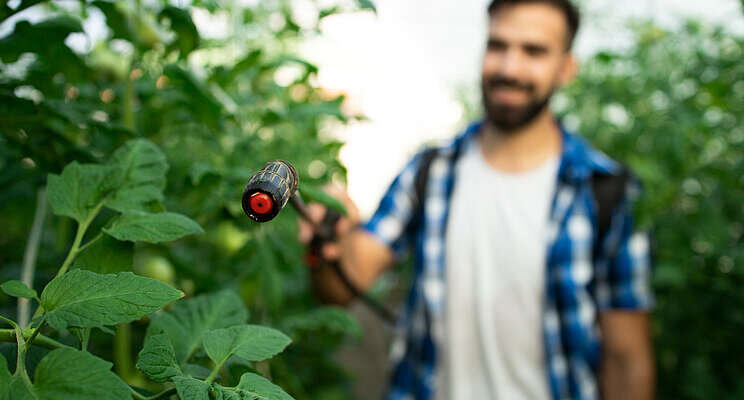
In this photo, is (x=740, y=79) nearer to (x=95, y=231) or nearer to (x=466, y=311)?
(x=466, y=311)

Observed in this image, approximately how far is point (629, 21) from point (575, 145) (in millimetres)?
611

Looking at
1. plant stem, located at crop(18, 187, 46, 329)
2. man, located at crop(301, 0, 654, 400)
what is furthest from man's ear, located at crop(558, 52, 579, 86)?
plant stem, located at crop(18, 187, 46, 329)

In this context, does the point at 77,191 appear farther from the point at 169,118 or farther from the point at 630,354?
the point at 630,354

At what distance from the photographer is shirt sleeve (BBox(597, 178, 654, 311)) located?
165 cm

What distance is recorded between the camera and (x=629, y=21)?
2.07 metres

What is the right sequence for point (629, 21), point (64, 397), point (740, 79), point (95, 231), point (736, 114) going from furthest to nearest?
point (629, 21)
point (736, 114)
point (740, 79)
point (95, 231)
point (64, 397)

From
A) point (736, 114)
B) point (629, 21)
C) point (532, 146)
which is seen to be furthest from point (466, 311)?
point (629, 21)

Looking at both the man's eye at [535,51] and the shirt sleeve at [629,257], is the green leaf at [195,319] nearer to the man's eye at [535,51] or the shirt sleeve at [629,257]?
the shirt sleeve at [629,257]

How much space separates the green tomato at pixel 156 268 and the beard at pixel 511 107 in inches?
46.4

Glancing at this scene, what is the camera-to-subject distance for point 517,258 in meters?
1.71

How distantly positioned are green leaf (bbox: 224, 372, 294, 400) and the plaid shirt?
1388 millimetres

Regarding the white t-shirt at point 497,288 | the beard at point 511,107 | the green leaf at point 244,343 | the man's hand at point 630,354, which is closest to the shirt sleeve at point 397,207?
the white t-shirt at point 497,288

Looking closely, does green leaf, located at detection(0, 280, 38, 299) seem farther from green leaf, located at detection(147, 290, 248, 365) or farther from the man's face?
the man's face

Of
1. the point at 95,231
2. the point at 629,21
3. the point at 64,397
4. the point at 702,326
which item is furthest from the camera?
the point at 629,21
